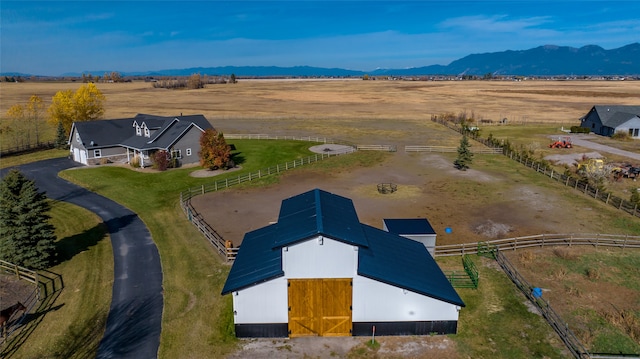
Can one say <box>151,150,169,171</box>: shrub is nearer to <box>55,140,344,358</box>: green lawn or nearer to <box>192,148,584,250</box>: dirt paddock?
<box>55,140,344,358</box>: green lawn

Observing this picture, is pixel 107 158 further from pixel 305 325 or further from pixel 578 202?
pixel 578 202

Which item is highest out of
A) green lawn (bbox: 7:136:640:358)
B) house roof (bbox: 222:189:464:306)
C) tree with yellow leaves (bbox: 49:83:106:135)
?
tree with yellow leaves (bbox: 49:83:106:135)

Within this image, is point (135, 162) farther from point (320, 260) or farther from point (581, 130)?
point (581, 130)

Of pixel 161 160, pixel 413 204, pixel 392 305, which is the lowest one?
pixel 413 204

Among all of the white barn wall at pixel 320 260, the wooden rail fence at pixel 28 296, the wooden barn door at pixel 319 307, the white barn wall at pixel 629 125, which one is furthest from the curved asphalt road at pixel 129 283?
the white barn wall at pixel 629 125

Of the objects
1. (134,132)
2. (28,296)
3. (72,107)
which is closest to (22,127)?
(72,107)

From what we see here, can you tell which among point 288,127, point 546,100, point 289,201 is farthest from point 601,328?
point 546,100

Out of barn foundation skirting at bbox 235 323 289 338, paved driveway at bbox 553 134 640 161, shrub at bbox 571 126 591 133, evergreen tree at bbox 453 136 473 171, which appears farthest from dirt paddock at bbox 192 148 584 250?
shrub at bbox 571 126 591 133
